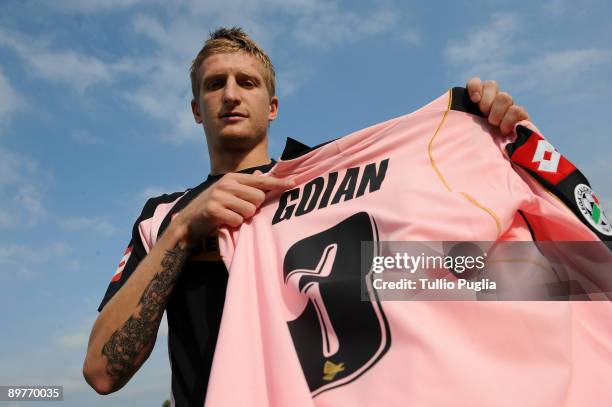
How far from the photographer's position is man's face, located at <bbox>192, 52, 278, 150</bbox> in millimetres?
3223

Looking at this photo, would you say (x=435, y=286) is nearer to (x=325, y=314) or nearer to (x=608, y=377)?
(x=325, y=314)

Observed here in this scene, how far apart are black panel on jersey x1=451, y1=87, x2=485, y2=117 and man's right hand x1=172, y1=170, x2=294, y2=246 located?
0.92 metres

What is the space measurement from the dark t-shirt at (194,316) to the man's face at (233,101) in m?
0.65

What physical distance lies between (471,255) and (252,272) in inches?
37.4

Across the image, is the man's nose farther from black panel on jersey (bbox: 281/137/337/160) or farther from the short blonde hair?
black panel on jersey (bbox: 281/137/337/160)

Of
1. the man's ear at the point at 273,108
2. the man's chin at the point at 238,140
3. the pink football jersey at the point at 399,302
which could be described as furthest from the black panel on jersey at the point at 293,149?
the man's ear at the point at 273,108

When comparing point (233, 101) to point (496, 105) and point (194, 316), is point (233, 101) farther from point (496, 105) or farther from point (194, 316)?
point (496, 105)

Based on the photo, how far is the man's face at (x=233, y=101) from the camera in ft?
10.6

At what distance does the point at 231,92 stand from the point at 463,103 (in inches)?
54.3

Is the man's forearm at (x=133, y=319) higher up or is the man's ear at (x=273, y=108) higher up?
the man's ear at (x=273, y=108)

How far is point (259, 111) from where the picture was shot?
131 inches

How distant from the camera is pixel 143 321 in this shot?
8.57 ft

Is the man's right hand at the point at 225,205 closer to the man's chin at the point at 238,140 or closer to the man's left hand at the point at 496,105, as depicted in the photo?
the man's chin at the point at 238,140

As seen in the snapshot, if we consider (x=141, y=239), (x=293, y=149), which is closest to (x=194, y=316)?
(x=141, y=239)
